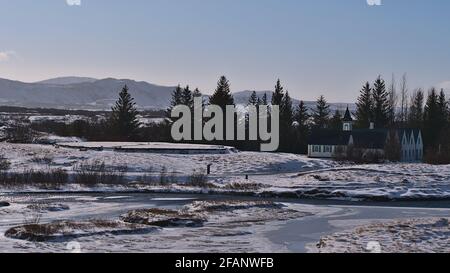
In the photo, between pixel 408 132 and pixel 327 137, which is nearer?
pixel 327 137

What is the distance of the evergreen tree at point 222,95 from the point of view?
306 feet

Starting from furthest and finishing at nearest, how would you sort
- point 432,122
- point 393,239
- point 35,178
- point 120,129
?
point 432,122, point 120,129, point 35,178, point 393,239

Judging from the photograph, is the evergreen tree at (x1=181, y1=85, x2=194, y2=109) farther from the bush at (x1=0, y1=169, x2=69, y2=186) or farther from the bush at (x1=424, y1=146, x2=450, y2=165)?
the bush at (x1=0, y1=169, x2=69, y2=186)

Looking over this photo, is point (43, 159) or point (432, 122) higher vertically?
point (432, 122)

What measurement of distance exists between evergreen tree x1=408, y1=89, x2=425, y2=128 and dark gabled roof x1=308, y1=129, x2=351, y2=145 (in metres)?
19.1

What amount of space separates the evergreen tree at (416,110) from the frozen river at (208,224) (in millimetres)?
70040

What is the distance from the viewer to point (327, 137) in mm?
91875

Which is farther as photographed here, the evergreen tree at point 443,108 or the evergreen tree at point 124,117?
the evergreen tree at point 443,108

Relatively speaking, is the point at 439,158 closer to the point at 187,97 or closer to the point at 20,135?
the point at 187,97

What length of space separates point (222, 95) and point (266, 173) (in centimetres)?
3355

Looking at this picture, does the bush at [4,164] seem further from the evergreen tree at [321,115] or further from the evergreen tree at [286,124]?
the evergreen tree at [321,115]

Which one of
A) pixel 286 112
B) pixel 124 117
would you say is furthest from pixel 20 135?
pixel 286 112

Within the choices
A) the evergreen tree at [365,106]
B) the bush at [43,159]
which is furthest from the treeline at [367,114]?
the bush at [43,159]
